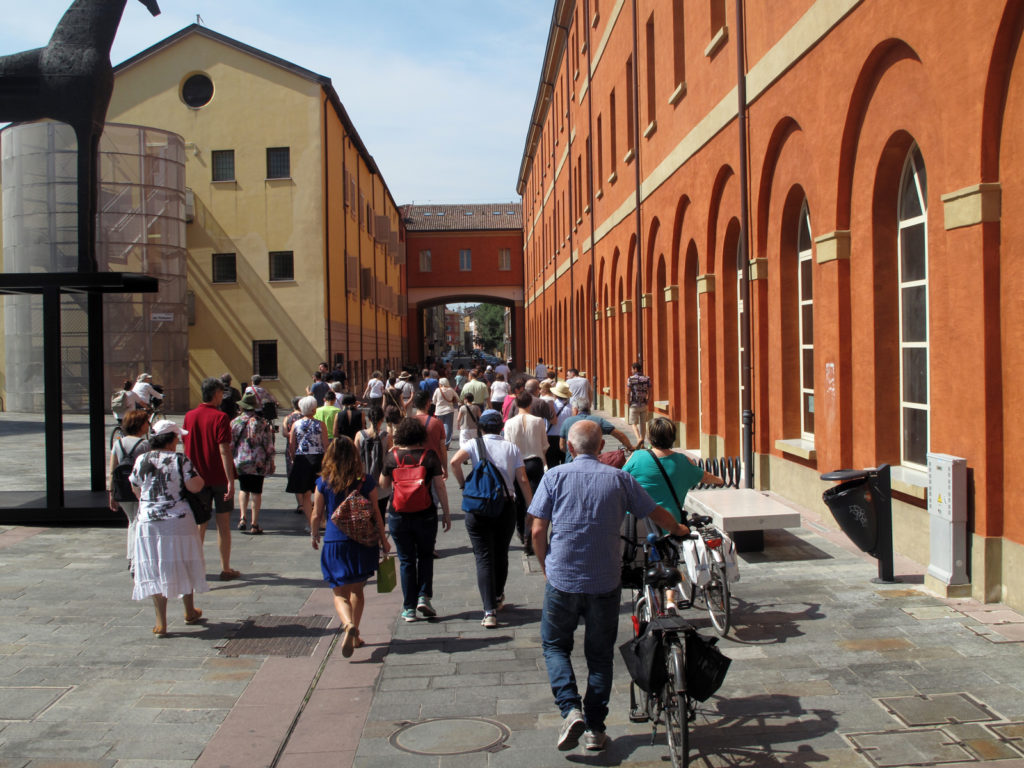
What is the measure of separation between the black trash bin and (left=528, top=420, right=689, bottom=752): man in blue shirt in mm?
3550

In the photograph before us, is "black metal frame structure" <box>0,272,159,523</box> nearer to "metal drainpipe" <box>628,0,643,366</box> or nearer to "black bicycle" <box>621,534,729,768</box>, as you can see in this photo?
"black bicycle" <box>621,534,729,768</box>

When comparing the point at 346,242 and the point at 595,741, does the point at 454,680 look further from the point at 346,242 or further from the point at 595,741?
the point at 346,242

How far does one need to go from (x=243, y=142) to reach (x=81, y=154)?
839 inches

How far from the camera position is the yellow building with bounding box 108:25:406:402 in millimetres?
32812

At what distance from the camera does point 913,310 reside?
917 cm

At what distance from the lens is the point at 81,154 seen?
12617 mm

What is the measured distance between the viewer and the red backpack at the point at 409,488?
738cm

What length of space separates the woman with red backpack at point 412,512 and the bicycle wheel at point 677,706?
3.15 m

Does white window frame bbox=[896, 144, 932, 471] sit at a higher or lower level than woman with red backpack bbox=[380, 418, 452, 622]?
higher

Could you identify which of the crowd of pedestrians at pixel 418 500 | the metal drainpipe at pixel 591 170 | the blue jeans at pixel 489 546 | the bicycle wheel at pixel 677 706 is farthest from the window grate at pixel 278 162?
the bicycle wheel at pixel 677 706

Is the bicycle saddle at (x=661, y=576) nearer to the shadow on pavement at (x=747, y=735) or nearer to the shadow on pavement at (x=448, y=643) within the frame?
the shadow on pavement at (x=747, y=735)

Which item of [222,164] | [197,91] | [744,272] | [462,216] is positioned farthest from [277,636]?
[462,216]

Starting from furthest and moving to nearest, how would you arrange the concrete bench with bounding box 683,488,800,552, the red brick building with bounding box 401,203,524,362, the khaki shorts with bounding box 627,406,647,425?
the red brick building with bounding box 401,203,524,362
the khaki shorts with bounding box 627,406,647,425
the concrete bench with bounding box 683,488,800,552

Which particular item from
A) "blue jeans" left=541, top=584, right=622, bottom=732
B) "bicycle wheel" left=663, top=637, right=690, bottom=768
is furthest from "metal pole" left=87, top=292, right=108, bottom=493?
"bicycle wheel" left=663, top=637, right=690, bottom=768
